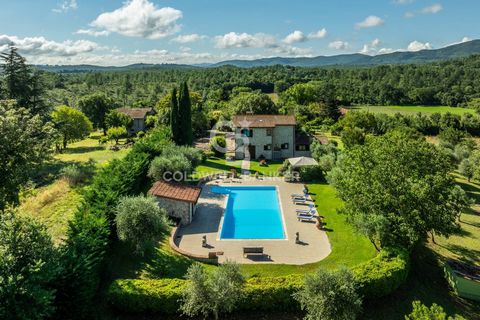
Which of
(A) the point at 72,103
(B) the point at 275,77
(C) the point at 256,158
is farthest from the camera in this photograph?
(B) the point at 275,77

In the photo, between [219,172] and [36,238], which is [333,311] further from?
[219,172]

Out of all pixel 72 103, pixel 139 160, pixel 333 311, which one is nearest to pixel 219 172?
pixel 139 160

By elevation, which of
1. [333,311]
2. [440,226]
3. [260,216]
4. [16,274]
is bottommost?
[260,216]

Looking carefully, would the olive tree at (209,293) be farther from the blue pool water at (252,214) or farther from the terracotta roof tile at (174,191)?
the terracotta roof tile at (174,191)

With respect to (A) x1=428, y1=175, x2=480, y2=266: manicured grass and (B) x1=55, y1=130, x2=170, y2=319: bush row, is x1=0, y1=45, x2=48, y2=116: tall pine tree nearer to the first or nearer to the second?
(B) x1=55, y1=130, x2=170, y2=319: bush row

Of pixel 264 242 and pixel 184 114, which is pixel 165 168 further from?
pixel 184 114

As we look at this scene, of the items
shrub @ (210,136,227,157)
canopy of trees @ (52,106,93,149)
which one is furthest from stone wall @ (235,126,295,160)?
canopy of trees @ (52,106,93,149)

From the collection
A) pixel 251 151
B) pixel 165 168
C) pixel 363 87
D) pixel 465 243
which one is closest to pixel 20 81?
pixel 165 168

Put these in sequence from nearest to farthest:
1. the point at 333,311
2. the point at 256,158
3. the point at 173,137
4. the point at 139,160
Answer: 1. the point at 333,311
2. the point at 139,160
3. the point at 173,137
4. the point at 256,158
